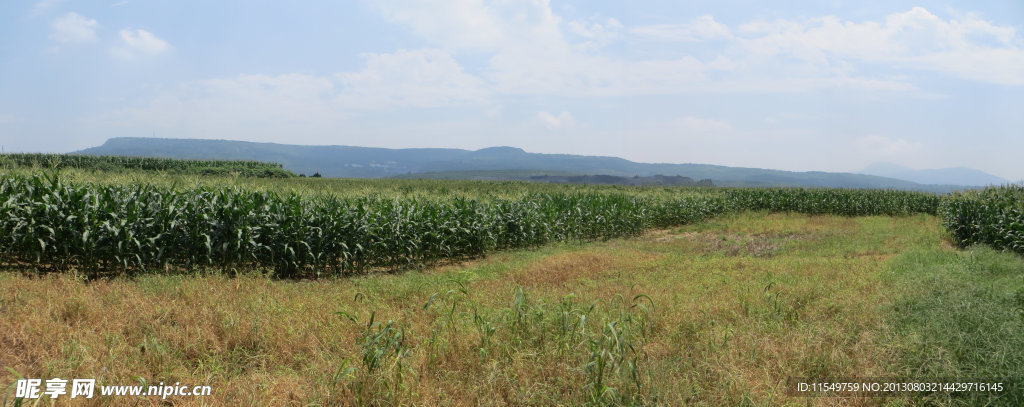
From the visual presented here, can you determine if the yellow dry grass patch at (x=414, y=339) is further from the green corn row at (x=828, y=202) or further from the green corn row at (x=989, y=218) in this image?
the green corn row at (x=828, y=202)

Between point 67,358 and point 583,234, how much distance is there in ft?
55.3

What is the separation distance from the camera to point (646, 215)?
23953 mm

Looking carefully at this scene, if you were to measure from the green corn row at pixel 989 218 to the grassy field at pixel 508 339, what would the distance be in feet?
26.9

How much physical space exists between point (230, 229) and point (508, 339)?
7.58 meters

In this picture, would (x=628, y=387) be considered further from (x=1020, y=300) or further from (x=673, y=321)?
(x=1020, y=300)

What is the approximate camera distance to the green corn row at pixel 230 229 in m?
8.67

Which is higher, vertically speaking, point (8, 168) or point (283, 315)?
point (8, 168)

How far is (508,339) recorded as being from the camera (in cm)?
502

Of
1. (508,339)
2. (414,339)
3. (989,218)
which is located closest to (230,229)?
(414,339)

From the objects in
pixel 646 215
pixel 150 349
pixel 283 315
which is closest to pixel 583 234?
pixel 646 215

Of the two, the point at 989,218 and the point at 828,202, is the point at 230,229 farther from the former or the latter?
the point at 828,202

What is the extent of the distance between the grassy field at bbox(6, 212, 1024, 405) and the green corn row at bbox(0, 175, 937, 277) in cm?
135

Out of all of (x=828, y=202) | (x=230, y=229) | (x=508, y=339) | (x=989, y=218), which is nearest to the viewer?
(x=508, y=339)

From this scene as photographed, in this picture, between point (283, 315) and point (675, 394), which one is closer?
point (675, 394)
